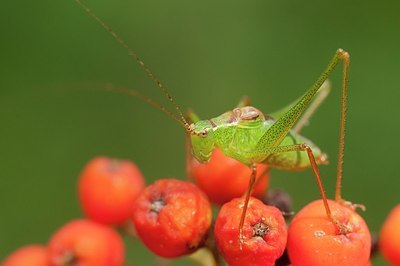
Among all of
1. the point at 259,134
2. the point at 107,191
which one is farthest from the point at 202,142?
the point at 107,191

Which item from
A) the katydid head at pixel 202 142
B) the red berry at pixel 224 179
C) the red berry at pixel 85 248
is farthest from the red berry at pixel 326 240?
the red berry at pixel 85 248

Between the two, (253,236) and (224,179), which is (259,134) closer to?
(224,179)

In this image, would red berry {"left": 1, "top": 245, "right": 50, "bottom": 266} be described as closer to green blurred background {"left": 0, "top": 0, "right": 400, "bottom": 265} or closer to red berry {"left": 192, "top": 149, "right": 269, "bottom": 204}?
red berry {"left": 192, "top": 149, "right": 269, "bottom": 204}

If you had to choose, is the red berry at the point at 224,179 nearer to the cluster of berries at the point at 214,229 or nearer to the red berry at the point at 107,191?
the cluster of berries at the point at 214,229

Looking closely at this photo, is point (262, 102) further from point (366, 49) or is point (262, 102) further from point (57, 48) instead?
point (57, 48)

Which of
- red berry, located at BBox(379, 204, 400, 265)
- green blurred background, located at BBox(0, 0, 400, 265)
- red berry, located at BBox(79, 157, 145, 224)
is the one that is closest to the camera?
red berry, located at BBox(379, 204, 400, 265)

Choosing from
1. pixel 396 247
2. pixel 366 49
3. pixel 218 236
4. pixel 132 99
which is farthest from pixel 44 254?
pixel 366 49

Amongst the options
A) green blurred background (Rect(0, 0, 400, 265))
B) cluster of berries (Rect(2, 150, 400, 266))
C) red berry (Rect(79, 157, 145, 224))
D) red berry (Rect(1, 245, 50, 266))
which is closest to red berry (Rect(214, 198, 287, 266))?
cluster of berries (Rect(2, 150, 400, 266))
